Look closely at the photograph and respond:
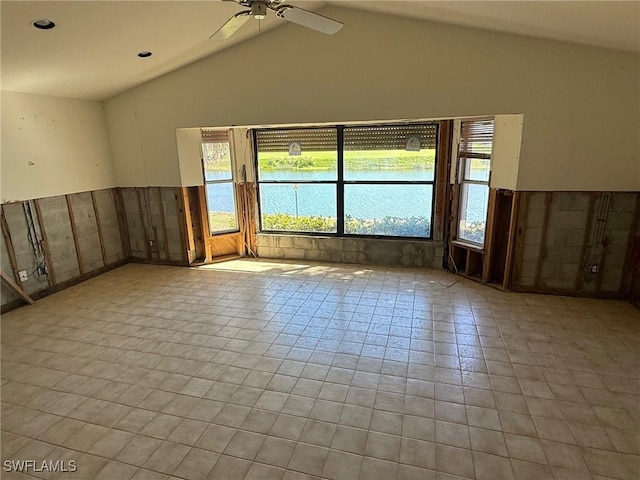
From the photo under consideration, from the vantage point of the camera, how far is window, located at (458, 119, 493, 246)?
16.4 ft

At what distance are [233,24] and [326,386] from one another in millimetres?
3074

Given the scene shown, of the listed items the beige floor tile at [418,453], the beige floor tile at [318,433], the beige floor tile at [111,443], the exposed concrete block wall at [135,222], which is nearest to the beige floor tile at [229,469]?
the beige floor tile at [318,433]

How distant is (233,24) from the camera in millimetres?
2895

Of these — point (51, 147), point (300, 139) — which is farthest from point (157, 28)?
point (300, 139)

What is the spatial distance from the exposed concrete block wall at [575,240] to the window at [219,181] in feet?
15.1

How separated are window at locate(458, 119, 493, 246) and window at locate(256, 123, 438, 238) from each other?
0.45 m

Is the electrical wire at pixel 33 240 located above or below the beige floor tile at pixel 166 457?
above

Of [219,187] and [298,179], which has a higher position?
[298,179]

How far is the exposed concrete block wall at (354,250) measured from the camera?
5.86 metres

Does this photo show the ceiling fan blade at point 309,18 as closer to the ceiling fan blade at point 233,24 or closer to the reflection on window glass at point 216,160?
the ceiling fan blade at point 233,24

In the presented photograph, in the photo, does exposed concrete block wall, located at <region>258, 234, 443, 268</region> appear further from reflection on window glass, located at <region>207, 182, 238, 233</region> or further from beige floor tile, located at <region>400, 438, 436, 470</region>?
beige floor tile, located at <region>400, 438, 436, 470</region>

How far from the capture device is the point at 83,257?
5.64 m

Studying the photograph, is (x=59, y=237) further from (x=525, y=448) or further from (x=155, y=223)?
(x=525, y=448)

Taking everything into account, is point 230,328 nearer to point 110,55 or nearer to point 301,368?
point 301,368
